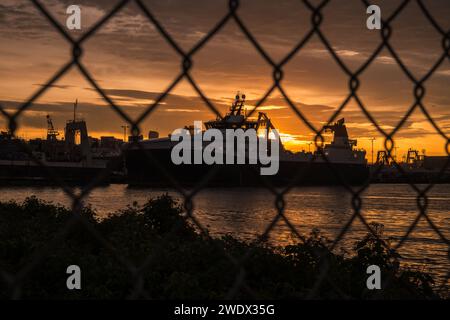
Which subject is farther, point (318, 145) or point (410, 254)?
point (410, 254)

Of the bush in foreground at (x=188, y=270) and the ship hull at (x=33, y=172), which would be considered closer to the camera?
the bush in foreground at (x=188, y=270)

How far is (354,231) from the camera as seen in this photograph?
1596 cm

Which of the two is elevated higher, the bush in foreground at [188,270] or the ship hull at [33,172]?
the ship hull at [33,172]

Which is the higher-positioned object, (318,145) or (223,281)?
(318,145)

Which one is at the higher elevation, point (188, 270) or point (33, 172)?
point (33, 172)

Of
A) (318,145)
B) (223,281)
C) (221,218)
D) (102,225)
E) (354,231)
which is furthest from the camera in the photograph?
(221,218)

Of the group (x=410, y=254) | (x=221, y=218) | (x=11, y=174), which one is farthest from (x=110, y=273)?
(x=11, y=174)

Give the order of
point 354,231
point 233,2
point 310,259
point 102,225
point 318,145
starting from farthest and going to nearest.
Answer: point 354,231, point 102,225, point 310,259, point 318,145, point 233,2

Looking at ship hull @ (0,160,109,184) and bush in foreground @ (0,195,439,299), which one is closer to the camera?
bush in foreground @ (0,195,439,299)

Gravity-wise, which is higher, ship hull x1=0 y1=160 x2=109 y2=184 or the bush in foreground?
ship hull x1=0 y1=160 x2=109 y2=184

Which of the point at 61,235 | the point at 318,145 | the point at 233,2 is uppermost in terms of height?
the point at 233,2

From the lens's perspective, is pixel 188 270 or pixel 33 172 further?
pixel 33 172
